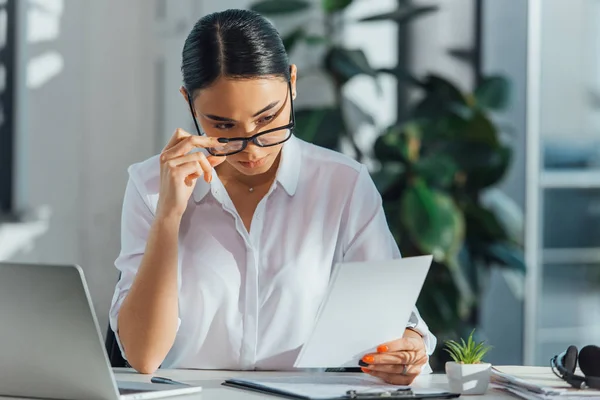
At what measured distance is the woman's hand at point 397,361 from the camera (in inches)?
60.6

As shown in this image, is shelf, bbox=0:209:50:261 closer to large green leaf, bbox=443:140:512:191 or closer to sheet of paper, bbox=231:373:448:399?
large green leaf, bbox=443:140:512:191

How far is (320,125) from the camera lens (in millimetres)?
3383

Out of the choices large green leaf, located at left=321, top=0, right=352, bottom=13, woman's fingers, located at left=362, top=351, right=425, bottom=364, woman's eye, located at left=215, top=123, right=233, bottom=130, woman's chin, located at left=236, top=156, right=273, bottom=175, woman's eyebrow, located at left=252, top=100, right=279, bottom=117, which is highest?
large green leaf, located at left=321, top=0, right=352, bottom=13

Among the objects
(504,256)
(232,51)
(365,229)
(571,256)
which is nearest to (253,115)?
(232,51)

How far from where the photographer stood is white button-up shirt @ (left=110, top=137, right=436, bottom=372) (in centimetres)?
186

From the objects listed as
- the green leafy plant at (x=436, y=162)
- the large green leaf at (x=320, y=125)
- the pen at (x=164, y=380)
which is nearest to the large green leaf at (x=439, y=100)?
the green leafy plant at (x=436, y=162)

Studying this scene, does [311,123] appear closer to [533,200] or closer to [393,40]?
[393,40]

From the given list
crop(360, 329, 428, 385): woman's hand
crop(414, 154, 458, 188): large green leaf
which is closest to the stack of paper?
crop(360, 329, 428, 385): woman's hand

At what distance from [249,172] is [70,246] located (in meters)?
2.42

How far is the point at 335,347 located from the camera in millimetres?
1492

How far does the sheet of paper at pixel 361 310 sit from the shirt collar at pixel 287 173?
0.49 m

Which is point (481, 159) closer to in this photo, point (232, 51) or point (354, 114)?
point (354, 114)

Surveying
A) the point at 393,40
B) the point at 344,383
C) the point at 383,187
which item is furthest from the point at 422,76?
the point at 344,383

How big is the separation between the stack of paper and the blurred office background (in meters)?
2.01
